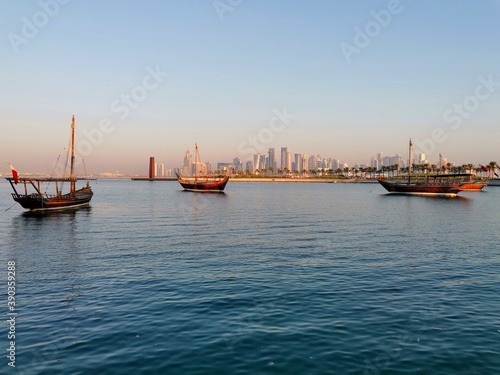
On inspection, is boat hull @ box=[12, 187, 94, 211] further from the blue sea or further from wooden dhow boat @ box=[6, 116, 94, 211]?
the blue sea

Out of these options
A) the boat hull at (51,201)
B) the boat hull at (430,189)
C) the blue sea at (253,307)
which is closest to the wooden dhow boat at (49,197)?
the boat hull at (51,201)

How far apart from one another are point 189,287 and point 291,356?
377 inches

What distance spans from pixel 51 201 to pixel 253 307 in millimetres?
63309

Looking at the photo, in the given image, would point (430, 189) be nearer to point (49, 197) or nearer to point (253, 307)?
point (49, 197)

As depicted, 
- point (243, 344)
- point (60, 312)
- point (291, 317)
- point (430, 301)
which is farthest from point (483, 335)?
point (60, 312)

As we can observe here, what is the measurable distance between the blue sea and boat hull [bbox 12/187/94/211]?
34.0 meters

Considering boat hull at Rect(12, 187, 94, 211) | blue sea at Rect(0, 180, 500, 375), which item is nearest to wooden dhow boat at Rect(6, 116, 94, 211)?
boat hull at Rect(12, 187, 94, 211)

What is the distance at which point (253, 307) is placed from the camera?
17.9 metres

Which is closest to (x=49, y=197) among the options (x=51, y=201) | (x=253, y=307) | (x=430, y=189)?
(x=51, y=201)

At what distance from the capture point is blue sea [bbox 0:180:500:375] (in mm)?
12672

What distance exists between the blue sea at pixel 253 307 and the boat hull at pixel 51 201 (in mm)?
33971

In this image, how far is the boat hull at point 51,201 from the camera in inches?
2645

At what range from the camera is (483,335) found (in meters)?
14.7

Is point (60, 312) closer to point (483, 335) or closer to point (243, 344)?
point (243, 344)
